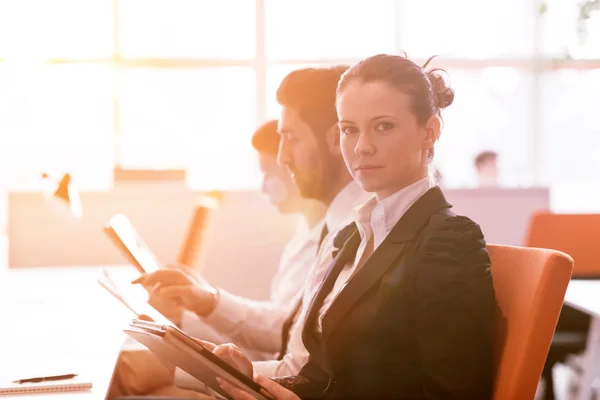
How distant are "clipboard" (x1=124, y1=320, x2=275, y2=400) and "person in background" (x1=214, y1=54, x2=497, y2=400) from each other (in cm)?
5

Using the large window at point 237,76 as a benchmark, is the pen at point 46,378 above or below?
below

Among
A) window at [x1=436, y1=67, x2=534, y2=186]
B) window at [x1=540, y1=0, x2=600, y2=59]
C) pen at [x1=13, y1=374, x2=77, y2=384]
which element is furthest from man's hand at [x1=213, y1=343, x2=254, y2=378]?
window at [x1=540, y1=0, x2=600, y2=59]

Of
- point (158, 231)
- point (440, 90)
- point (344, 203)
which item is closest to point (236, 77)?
point (158, 231)

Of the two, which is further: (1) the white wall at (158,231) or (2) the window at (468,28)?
(2) the window at (468,28)

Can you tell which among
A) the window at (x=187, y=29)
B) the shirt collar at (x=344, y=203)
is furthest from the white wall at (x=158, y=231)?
the window at (x=187, y=29)

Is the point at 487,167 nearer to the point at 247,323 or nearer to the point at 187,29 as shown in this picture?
the point at 187,29

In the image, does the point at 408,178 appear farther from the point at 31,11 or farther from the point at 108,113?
the point at 31,11

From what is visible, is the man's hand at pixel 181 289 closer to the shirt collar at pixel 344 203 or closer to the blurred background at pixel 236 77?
the shirt collar at pixel 344 203

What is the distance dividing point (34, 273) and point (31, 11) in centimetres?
437

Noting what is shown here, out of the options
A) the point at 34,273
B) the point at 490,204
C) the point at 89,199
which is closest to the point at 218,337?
the point at 34,273

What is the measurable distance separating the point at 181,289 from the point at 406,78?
3.00 feet

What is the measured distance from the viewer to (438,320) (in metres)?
1.07

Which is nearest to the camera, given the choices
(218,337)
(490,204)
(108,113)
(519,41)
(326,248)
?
(326,248)

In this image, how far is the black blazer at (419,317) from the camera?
1076mm
